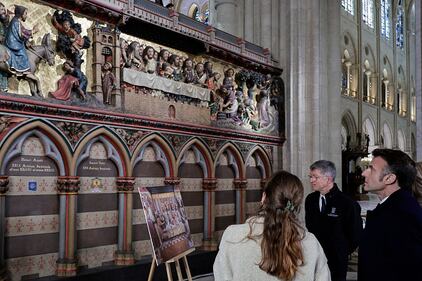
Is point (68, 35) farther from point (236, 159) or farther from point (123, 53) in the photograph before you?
point (236, 159)

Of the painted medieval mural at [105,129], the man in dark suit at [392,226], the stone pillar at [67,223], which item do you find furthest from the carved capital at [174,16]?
the man in dark suit at [392,226]

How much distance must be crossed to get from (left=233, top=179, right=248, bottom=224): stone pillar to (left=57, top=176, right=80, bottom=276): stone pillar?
437 centimetres

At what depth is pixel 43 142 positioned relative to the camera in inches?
270

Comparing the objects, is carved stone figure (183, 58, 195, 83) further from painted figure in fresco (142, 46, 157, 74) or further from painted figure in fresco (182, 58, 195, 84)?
painted figure in fresco (142, 46, 157, 74)

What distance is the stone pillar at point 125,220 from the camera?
25.3 ft

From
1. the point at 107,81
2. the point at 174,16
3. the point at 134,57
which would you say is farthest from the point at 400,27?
the point at 107,81

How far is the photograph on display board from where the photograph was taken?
16.5 feet

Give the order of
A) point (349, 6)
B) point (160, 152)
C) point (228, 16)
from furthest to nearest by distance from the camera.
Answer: point (349, 6) → point (228, 16) → point (160, 152)

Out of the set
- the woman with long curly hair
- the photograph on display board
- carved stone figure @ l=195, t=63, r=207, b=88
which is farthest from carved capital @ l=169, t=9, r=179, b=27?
the woman with long curly hair

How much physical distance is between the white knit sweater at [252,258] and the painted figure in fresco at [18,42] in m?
5.14

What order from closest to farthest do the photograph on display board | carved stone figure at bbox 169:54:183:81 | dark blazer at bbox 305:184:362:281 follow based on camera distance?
dark blazer at bbox 305:184:362:281, the photograph on display board, carved stone figure at bbox 169:54:183:81

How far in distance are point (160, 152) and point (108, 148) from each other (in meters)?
1.21

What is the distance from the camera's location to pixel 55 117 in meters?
6.88

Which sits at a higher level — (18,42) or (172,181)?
(18,42)
